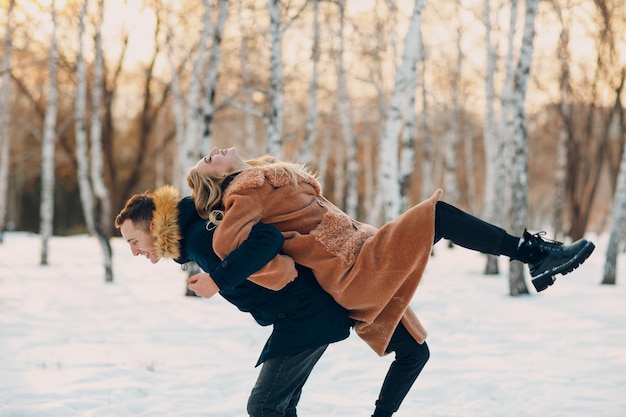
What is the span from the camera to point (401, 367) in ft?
10.8

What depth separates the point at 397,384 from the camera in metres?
3.30

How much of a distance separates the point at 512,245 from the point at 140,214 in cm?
168

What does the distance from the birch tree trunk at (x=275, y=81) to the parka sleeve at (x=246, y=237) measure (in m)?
6.55

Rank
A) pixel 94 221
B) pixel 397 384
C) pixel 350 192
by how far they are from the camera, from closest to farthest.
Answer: pixel 397 384 < pixel 94 221 < pixel 350 192

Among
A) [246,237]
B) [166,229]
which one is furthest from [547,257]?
[166,229]

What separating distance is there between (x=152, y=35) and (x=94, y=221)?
26.3ft

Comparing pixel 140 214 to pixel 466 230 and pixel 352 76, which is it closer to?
pixel 466 230

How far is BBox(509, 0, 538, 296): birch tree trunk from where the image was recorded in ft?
29.8

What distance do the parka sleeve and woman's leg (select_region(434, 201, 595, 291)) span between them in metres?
0.68

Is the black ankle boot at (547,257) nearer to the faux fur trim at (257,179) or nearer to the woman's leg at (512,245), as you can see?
the woman's leg at (512,245)

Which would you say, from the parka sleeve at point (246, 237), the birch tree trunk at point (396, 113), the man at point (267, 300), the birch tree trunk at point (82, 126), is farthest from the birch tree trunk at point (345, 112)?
the parka sleeve at point (246, 237)

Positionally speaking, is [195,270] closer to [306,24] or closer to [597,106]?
[306,24]

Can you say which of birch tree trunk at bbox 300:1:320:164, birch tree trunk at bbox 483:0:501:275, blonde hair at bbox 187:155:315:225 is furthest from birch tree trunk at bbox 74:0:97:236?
blonde hair at bbox 187:155:315:225

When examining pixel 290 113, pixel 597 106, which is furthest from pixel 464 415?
pixel 290 113
